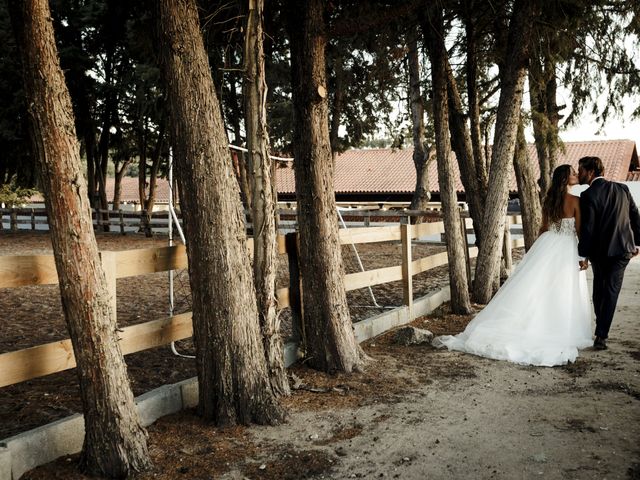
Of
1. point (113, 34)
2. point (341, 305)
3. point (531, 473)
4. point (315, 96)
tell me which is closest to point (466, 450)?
point (531, 473)

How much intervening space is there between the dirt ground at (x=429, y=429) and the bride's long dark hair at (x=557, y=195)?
1611 millimetres

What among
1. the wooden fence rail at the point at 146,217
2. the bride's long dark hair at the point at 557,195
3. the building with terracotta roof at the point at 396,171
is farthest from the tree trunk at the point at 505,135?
the building with terracotta roof at the point at 396,171

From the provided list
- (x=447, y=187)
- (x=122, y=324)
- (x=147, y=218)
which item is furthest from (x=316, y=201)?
(x=147, y=218)

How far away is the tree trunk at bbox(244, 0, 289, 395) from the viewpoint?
4859 millimetres

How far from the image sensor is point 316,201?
5.74m

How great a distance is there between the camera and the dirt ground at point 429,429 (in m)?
3.77

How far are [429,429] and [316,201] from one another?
2.23 m

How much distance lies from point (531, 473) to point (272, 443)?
159cm

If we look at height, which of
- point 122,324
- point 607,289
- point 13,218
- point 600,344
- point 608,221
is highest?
point 608,221

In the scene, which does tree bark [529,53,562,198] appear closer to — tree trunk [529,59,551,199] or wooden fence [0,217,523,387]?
tree trunk [529,59,551,199]

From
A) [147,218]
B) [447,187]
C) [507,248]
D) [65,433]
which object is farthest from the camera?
[147,218]

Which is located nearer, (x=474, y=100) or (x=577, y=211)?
(x=577, y=211)

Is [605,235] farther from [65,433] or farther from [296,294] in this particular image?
[65,433]

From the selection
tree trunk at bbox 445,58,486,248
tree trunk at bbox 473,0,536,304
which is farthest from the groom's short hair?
tree trunk at bbox 445,58,486,248
